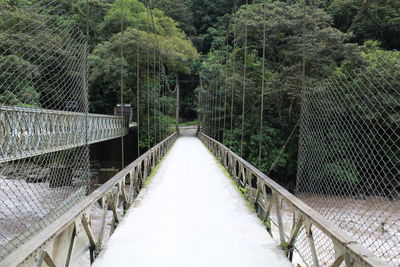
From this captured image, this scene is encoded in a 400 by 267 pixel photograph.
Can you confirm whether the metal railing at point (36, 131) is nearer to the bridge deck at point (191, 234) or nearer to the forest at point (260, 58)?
the forest at point (260, 58)

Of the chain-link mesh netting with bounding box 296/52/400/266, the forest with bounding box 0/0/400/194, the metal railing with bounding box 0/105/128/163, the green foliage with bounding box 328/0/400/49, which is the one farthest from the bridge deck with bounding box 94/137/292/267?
the green foliage with bounding box 328/0/400/49

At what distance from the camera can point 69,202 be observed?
15.0 feet

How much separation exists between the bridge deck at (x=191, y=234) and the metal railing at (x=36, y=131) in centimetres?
178

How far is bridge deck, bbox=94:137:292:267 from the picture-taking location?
1911 millimetres

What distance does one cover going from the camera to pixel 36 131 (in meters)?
5.75

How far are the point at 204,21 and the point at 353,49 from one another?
2024 centimetres

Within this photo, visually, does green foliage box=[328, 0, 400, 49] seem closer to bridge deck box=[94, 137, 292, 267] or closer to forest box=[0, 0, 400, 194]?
forest box=[0, 0, 400, 194]

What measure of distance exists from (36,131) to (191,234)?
4551mm

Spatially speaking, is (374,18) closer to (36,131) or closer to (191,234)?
(36,131)

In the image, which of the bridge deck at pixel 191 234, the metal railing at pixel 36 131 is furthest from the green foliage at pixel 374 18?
the bridge deck at pixel 191 234

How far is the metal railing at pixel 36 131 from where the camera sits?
4.57m

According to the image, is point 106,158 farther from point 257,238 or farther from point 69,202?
point 257,238

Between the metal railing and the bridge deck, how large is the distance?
1.78 m

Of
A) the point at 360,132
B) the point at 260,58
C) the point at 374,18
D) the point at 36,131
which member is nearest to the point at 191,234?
the point at 36,131
